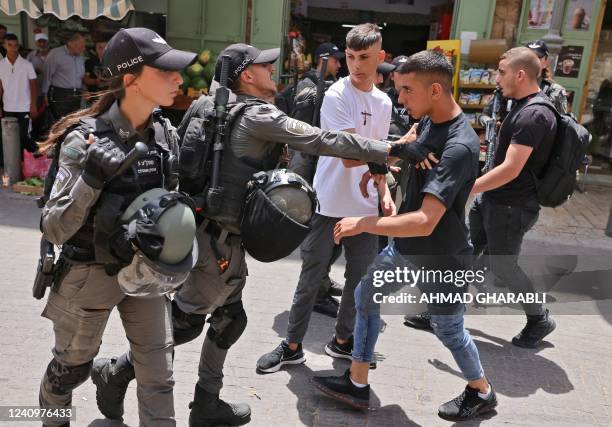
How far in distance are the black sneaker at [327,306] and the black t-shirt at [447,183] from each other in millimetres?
1674

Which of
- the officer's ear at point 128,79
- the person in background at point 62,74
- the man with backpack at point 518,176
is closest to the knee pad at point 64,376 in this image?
the officer's ear at point 128,79

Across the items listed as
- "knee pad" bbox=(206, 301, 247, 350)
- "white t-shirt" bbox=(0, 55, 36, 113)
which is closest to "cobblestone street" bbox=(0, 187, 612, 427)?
"knee pad" bbox=(206, 301, 247, 350)

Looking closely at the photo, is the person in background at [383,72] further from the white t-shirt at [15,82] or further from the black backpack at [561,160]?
the white t-shirt at [15,82]

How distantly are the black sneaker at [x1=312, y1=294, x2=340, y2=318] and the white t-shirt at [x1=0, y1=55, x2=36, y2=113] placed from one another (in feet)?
20.3

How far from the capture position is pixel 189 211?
2.31 m

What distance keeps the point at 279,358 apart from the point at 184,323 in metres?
0.94

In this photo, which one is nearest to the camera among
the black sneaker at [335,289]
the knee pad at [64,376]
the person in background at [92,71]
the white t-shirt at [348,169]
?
the knee pad at [64,376]

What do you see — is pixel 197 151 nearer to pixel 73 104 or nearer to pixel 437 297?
pixel 437 297

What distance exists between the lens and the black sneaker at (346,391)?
3.37 metres

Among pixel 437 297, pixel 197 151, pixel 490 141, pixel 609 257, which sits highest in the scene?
pixel 197 151

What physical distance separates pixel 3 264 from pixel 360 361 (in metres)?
3.66

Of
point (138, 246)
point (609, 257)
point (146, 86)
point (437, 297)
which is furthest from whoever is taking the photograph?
point (609, 257)

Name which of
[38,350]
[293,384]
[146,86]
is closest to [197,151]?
[146,86]

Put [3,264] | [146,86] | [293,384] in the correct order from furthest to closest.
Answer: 1. [3,264]
2. [293,384]
3. [146,86]
